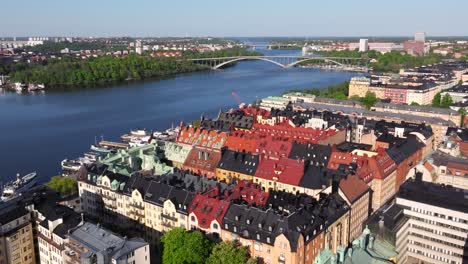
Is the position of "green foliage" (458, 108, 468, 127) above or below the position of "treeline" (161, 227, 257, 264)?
above

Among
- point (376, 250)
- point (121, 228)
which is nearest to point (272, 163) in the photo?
point (121, 228)

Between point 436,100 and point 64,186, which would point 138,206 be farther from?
point 436,100

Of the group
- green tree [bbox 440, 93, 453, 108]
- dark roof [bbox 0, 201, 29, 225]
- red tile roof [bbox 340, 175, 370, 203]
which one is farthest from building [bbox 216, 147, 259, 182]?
green tree [bbox 440, 93, 453, 108]

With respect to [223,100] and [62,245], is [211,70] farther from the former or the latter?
[62,245]

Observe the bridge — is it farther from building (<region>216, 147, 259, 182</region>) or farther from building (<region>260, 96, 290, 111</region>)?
building (<region>216, 147, 259, 182</region>)

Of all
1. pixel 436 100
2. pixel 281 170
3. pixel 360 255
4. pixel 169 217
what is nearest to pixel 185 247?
pixel 169 217

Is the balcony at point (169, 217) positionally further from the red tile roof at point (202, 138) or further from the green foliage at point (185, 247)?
the red tile roof at point (202, 138)

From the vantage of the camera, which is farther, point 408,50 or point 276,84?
point 408,50
